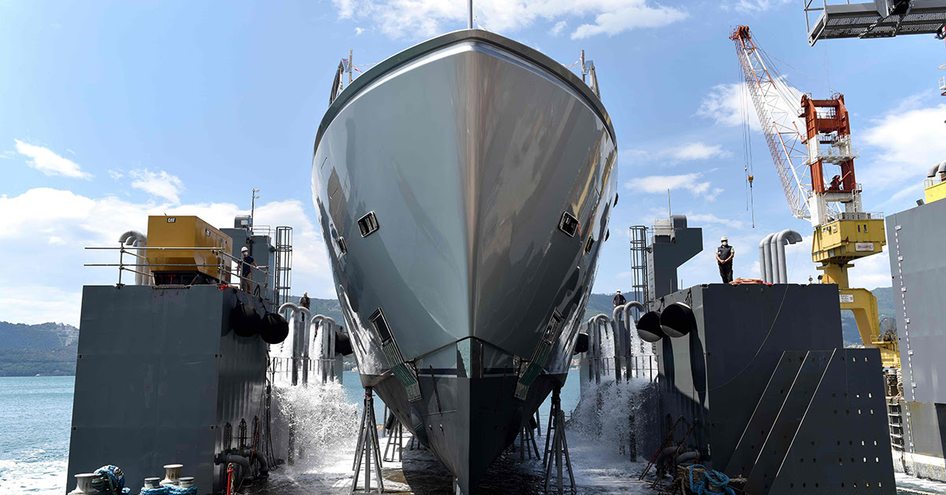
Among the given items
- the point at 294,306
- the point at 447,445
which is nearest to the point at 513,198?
the point at 447,445

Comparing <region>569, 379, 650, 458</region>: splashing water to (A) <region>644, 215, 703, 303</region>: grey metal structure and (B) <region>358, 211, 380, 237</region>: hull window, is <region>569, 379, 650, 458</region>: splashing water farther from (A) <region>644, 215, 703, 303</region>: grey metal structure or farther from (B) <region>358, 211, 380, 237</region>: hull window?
(B) <region>358, 211, 380, 237</region>: hull window

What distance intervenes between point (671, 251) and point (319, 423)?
16.2 m

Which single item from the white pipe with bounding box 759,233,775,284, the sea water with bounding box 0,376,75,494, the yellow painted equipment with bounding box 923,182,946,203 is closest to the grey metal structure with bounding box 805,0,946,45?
the yellow painted equipment with bounding box 923,182,946,203

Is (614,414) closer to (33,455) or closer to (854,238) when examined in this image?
(854,238)

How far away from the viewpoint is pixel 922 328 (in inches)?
454

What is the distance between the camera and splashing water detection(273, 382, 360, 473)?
12593 mm

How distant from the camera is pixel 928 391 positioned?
37.3 ft

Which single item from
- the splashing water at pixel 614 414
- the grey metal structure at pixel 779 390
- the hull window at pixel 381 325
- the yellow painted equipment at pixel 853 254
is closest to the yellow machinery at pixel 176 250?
the hull window at pixel 381 325

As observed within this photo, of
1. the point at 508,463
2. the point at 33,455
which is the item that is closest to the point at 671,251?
the point at 508,463

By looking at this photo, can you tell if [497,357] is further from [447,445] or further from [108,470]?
[108,470]

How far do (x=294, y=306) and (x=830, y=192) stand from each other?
2685 centimetres

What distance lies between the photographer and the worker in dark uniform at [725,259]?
10812 millimetres

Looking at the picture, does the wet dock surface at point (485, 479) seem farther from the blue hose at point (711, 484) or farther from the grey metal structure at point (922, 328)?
the blue hose at point (711, 484)

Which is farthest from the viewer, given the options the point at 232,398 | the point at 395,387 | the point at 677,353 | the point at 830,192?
the point at 830,192
